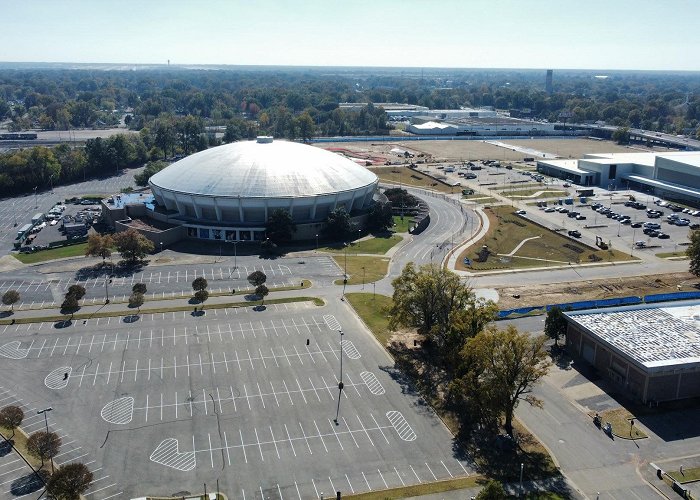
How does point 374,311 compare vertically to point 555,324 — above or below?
below

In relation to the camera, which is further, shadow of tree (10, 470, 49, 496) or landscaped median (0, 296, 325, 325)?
landscaped median (0, 296, 325, 325)

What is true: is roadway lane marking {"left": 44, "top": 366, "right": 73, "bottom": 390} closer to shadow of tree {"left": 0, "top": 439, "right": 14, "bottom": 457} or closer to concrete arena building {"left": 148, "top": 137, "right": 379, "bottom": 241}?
shadow of tree {"left": 0, "top": 439, "right": 14, "bottom": 457}

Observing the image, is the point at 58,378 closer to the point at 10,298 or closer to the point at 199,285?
the point at 10,298

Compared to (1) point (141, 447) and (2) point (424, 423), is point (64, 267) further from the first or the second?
(2) point (424, 423)

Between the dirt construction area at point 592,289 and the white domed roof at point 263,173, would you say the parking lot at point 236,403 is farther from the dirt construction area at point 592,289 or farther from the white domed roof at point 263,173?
the white domed roof at point 263,173

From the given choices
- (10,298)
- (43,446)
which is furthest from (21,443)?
(10,298)

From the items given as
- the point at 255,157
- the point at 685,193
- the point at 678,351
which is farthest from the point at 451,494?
the point at 685,193

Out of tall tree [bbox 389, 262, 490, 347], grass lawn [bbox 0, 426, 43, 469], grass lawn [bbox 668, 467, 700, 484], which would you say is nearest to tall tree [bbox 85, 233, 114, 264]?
grass lawn [bbox 0, 426, 43, 469]
